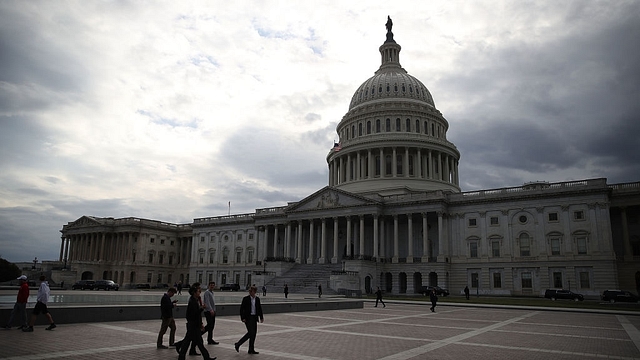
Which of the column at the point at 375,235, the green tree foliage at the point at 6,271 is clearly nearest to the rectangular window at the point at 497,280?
the column at the point at 375,235

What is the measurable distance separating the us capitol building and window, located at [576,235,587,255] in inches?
6.6

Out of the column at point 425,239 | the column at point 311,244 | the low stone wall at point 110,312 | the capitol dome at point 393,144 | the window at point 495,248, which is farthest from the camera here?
the capitol dome at point 393,144

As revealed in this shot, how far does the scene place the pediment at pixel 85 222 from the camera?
347 feet

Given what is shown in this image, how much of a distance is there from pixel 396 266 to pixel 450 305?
30.2 meters

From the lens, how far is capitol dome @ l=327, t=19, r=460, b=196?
90.1 m

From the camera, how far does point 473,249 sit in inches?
2783

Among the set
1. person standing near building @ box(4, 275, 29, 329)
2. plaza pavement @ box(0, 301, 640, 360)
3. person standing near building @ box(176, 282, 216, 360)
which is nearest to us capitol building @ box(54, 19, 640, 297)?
plaza pavement @ box(0, 301, 640, 360)

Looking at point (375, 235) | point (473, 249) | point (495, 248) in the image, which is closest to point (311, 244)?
point (375, 235)

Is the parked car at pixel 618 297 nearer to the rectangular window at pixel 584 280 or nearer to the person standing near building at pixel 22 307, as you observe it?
the rectangular window at pixel 584 280

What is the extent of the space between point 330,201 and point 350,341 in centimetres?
6228

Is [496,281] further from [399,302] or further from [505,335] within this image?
[505,335]

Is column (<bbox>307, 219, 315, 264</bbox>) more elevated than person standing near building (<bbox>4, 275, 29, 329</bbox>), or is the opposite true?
column (<bbox>307, 219, 315, 264</bbox>)

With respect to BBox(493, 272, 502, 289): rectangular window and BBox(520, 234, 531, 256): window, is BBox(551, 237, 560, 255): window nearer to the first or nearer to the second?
BBox(520, 234, 531, 256): window

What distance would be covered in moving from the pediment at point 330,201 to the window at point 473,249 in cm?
1536
